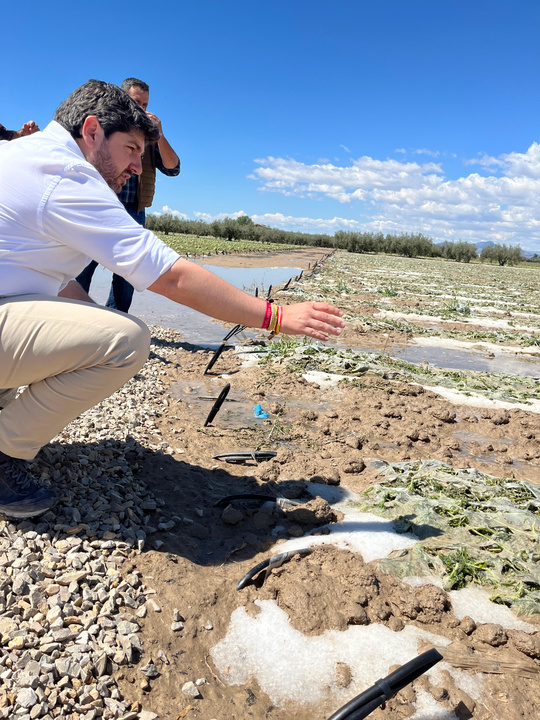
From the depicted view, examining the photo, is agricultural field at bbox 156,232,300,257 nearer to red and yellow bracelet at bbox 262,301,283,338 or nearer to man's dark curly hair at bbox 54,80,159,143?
man's dark curly hair at bbox 54,80,159,143

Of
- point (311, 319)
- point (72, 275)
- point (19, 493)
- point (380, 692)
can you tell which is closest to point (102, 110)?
point (72, 275)

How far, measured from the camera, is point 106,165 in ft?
7.16

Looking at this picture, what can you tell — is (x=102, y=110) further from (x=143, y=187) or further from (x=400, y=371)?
(x=400, y=371)

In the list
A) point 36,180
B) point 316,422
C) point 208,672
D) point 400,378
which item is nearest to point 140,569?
point 208,672

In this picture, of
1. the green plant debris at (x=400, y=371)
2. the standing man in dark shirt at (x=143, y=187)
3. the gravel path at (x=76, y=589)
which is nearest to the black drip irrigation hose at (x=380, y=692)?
the gravel path at (x=76, y=589)

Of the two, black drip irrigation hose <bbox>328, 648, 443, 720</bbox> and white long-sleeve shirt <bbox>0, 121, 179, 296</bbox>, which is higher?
white long-sleeve shirt <bbox>0, 121, 179, 296</bbox>

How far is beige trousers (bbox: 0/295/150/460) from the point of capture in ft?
6.70

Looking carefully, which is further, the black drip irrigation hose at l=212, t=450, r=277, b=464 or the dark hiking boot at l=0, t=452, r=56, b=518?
the black drip irrigation hose at l=212, t=450, r=277, b=464

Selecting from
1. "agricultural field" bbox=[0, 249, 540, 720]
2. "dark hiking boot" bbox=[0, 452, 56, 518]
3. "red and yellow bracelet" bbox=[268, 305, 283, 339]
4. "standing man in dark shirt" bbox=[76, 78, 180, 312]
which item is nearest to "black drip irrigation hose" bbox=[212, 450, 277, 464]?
"agricultural field" bbox=[0, 249, 540, 720]

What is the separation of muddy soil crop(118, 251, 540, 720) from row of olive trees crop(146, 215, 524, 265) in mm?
52322

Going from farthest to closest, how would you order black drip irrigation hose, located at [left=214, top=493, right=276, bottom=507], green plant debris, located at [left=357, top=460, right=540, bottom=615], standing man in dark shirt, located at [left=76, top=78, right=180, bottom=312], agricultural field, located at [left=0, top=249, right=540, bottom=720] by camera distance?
standing man in dark shirt, located at [left=76, top=78, right=180, bottom=312], black drip irrigation hose, located at [left=214, top=493, right=276, bottom=507], green plant debris, located at [left=357, top=460, right=540, bottom=615], agricultural field, located at [left=0, top=249, right=540, bottom=720]

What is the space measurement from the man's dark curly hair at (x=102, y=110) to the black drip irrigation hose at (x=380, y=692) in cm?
223

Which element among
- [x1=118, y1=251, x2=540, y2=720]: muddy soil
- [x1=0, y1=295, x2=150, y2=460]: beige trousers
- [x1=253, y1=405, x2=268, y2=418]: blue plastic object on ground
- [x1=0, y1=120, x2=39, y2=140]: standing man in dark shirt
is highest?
[x1=0, y1=120, x2=39, y2=140]: standing man in dark shirt

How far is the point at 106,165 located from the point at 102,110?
213 millimetres
